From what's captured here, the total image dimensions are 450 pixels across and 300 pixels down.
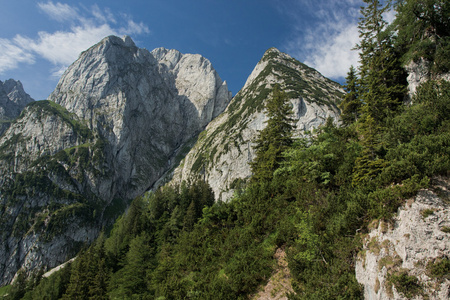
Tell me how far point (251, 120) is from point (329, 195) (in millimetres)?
100797

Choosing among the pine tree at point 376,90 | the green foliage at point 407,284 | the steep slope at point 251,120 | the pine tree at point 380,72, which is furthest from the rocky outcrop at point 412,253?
the steep slope at point 251,120

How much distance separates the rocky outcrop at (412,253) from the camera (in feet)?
22.6

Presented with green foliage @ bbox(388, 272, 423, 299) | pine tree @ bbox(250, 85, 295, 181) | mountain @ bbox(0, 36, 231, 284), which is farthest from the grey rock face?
green foliage @ bbox(388, 272, 423, 299)

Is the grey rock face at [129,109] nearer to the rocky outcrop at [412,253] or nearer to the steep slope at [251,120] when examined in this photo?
the steep slope at [251,120]

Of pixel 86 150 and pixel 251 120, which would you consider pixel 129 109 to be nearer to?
pixel 86 150

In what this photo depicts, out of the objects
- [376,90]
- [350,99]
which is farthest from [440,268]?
[350,99]

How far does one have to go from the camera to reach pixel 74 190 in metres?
123

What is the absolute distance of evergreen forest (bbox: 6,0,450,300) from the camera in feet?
31.0

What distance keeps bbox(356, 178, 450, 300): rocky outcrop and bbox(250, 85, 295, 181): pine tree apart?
1451cm

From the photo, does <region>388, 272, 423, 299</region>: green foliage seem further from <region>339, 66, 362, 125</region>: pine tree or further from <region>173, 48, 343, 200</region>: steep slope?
<region>173, 48, 343, 200</region>: steep slope

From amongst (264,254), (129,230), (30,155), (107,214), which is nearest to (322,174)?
(264,254)

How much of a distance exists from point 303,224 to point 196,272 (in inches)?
355

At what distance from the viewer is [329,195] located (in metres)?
13.3

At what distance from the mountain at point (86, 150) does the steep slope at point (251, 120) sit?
4036 centimetres
